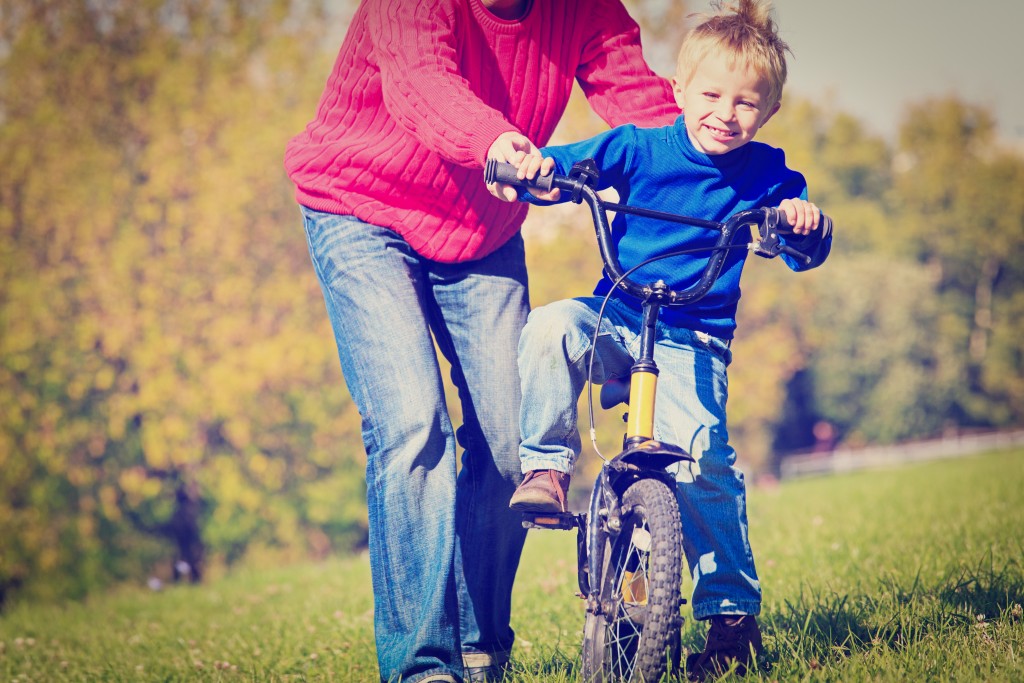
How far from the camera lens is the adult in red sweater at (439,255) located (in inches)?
122

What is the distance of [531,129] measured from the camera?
11.6 ft

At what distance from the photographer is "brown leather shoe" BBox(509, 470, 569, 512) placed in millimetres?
2855

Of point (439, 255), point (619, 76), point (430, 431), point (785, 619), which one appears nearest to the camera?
point (430, 431)

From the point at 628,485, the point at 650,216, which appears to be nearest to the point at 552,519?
the point at 628,485

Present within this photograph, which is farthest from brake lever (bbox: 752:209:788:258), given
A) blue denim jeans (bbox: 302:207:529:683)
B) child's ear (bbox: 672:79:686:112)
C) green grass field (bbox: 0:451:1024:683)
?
green grass field (bbox: 0:451:1024:683)

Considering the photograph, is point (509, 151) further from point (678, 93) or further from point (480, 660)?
point (480, 660)

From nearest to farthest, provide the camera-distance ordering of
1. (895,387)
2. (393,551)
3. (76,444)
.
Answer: (393,551), (76,444), (895,387)

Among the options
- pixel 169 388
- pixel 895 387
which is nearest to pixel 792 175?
pixel 169 388

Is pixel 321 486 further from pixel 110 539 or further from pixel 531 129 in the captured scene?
pixel 531 129

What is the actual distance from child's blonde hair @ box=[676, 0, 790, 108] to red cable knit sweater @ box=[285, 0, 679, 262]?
336 mm

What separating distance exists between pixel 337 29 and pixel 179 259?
4836 mm

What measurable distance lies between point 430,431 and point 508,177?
827 mm

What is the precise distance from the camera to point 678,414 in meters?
3.13

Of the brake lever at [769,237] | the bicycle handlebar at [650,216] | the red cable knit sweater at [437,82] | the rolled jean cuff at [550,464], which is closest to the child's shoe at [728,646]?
the rolled jean cuff at [550,464]
